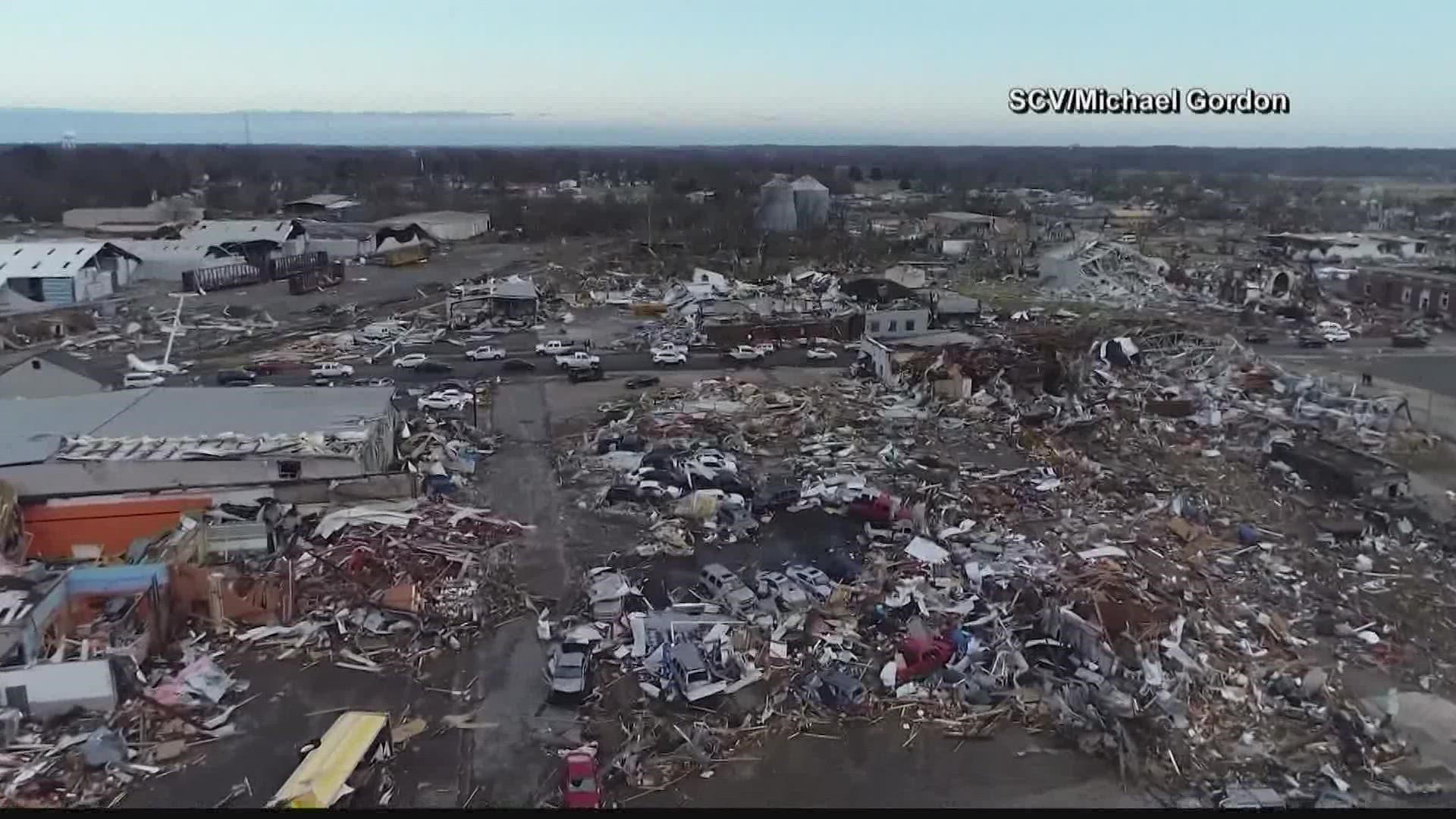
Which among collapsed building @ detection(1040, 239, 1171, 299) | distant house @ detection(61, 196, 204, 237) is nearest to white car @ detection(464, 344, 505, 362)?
collapsed building @ detection(1040, 239, 1171, 299)

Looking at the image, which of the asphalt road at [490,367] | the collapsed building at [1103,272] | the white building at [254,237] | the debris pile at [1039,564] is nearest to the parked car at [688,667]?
the debris pile at [1039,564]

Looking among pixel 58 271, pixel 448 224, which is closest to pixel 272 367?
pixel 58 271

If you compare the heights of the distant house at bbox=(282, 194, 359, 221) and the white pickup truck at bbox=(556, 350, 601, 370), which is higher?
the distant house at bbox=(282, 194, 359, 221)

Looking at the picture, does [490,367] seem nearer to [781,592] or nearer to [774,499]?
[774,499]

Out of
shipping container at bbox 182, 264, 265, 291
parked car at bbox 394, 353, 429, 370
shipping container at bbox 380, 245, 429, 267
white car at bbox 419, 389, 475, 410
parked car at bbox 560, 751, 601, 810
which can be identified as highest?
shipping container at bbox 380, 245, 429, 267

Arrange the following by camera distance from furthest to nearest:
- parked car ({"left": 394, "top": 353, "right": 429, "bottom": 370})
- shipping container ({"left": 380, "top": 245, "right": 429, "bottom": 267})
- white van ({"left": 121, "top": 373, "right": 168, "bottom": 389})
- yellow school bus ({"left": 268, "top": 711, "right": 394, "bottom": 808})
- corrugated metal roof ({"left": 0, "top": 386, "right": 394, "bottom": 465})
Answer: shipping container ({"left": 380, "top": 245, "right": 429, "bottom": 267}) → parked car ({"left": 394, "top": 353, "right": 429, "bottom": 370}) → white van ({"left": 121, "top": 373, "right": 168, "bottom": 389}) → corrugated metal roof ({"left": 0, "top": 386, "right": 394, "bottom": 465}) → yellow school bus ({"left": 268, "top": 711, "right": 394, "bottom": 808})

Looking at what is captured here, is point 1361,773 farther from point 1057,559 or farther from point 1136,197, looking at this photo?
point 1136,197

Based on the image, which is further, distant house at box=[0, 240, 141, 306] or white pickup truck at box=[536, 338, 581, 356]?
distant house at box=[0, 240, 141, 306]

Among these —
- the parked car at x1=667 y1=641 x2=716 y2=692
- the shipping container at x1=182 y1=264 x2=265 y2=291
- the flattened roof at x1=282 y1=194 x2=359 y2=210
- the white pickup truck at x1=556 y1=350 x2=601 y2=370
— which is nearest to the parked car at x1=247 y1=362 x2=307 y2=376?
the white pickup truck at x1=556 y1=350 x2=601 y2=370

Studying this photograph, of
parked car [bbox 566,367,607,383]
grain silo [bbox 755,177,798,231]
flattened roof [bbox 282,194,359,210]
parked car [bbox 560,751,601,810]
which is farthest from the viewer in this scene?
flattened roof [bbox 282,194,359,210]

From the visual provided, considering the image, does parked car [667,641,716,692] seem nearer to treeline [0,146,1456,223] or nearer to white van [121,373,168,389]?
white van [121,373,168,389]
